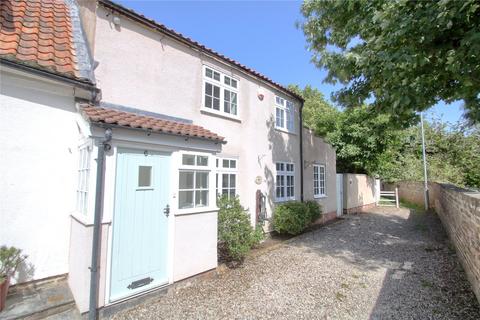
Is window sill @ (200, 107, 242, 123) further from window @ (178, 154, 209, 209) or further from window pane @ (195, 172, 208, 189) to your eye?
window pane @ (195, 172, 208, 189)

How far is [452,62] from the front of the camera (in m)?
4.88

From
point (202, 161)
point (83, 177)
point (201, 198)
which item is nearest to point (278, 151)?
point (202, 161)

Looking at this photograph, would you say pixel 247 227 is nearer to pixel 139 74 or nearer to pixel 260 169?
pixel 260 169

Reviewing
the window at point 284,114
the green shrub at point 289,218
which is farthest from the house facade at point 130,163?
the window at point 284,114

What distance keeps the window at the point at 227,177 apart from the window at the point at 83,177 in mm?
4042

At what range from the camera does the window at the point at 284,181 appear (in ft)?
36.9

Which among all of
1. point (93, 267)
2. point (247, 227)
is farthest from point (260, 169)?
point (93, 267)

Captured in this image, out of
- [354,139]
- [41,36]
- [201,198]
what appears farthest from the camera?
[354,139]

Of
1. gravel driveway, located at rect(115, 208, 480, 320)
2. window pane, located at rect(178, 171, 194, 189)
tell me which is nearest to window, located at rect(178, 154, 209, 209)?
window pane, located at rect(178, 171, 194, 189)

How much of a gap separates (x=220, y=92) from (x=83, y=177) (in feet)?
17.1

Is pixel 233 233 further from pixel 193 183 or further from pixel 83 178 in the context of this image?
pixel 83 178

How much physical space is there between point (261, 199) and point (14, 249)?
23.5ft

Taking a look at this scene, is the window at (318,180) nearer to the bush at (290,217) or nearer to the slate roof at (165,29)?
the bush at (290,217)

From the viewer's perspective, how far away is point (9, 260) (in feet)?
15.0
